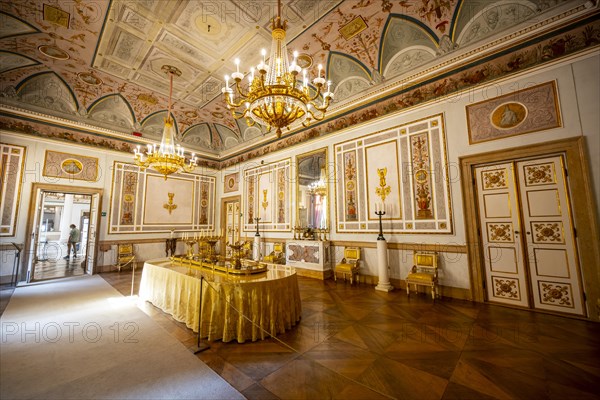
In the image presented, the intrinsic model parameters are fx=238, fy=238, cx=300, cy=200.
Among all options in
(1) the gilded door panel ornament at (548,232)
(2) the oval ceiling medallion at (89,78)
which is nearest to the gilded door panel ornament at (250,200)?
(2) the oval ceiling medallion at (89,78)

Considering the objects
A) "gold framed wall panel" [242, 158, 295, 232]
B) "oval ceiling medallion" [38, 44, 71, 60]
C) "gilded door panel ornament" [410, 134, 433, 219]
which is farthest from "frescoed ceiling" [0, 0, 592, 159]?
"gold framed wall panel" [242, 158, 295, 232]

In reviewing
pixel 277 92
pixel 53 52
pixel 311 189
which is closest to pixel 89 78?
pixel 53 52

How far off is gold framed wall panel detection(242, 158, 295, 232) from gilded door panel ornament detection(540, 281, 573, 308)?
18.9 feet

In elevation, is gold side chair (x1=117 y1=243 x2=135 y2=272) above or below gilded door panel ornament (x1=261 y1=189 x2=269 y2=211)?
below

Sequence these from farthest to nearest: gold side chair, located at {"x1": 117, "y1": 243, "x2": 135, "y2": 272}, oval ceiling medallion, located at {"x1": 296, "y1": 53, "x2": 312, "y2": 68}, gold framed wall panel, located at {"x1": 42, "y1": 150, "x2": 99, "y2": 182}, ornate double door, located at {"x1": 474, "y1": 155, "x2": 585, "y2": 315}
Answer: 1. gold side chair, located at {"x1": 117, "y1": 243, "x2": 135, "y2": 272}
2. gold framed wall panel, located at {"x1": 42, "y1": 150, "x2": 99, "y2": 182}
3. oval ceiling medallion, located at {"x1": 296, "y1": 53, "x2": 312, "y2": 68}
4. ornate double door, located at {"x1": 474, "y1": 155, "x2": 585, "y2": 315}

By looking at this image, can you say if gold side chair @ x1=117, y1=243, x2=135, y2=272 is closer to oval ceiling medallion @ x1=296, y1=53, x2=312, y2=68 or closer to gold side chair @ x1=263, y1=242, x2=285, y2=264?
gold side chair @ x1=263, y1=242, x2=285, y2=264

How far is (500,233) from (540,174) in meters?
1.16

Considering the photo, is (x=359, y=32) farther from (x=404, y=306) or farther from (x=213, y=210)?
(x=213, y=210)

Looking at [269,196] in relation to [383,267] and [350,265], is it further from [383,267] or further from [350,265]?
[383,267]

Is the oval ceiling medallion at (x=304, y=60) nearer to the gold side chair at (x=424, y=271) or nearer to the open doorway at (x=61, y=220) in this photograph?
the gold side chair at (x=424, y=271)

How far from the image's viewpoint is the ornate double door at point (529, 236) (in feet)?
12.2

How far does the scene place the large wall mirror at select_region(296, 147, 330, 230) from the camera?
7.16 meters

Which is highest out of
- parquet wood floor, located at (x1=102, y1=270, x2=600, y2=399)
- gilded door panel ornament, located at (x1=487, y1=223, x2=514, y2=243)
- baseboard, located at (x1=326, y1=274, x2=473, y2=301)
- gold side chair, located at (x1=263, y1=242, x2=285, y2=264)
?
gilded door panel ornament, located at (x1=487, y1=223, x2=514, y2=243)

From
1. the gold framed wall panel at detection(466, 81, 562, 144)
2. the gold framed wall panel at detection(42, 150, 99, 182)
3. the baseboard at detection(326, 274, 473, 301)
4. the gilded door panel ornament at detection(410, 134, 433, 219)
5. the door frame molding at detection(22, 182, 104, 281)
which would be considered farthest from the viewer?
the gold framed wall panel at detection(42, 150, 99, 182)
